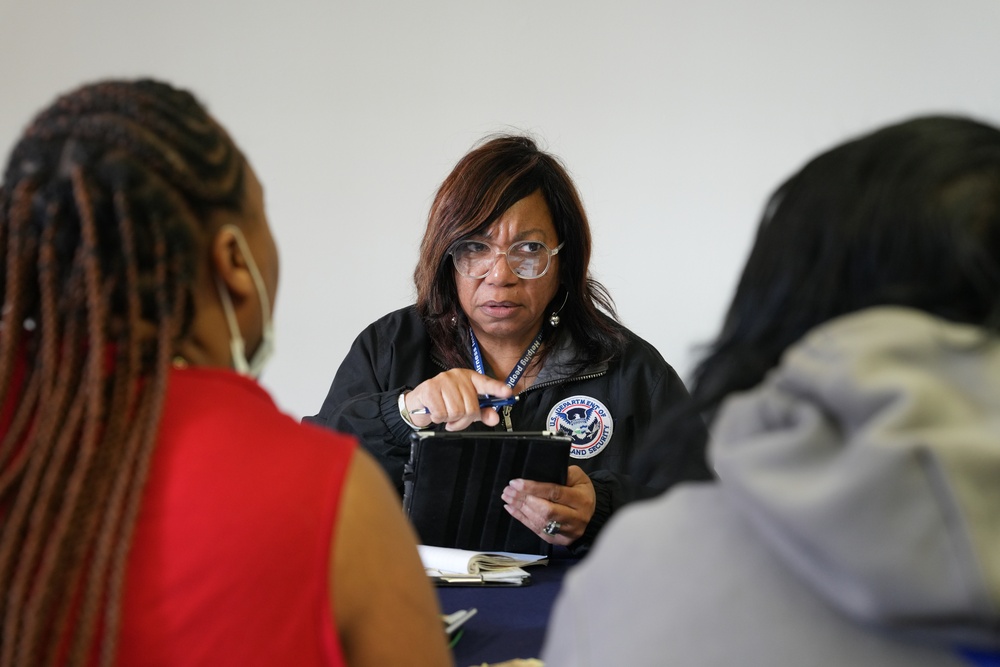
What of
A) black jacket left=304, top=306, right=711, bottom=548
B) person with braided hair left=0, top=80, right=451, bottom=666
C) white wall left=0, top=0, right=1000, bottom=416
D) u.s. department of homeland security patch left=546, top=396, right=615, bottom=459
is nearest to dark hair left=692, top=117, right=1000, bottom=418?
person with braided hair left=0, top=80, right=451, bottom=666

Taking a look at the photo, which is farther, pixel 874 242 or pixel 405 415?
pixel 405 415

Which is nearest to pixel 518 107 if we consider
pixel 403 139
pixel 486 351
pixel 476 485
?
pixel 403 139

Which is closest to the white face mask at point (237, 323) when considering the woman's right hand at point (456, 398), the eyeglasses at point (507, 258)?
the woman's right hand at point (456, 398)

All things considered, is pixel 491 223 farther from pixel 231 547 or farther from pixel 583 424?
pixel 231 547

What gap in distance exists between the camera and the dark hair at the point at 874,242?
0.75m

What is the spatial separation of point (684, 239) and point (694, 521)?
2.86 metres

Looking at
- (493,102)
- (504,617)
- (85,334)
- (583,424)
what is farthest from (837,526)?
(493,102)

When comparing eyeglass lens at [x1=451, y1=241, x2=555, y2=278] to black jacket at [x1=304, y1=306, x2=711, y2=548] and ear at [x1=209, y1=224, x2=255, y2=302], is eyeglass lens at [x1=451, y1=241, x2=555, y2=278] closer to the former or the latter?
black jacket at [x1=304, y1=306, x2=711, y2=548]

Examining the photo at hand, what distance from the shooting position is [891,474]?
60 centimetres

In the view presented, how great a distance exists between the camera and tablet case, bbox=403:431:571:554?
1809 mm

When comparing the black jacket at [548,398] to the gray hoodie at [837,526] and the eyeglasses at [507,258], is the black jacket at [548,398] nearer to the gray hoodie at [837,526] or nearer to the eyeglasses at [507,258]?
the eyeglasses at [507,258]

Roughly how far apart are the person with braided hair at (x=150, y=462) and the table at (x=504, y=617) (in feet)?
1.46

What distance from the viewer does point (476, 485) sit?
6.08 ft

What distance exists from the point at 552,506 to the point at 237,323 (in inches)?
38.5
